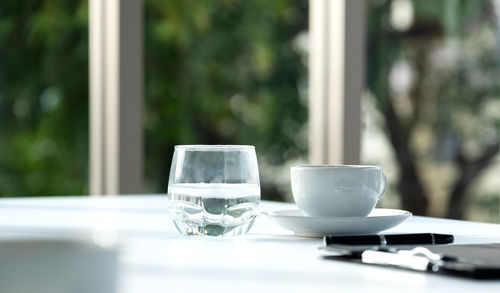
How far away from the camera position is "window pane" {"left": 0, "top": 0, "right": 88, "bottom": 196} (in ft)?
10.2

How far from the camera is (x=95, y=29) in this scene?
2723 millimetres

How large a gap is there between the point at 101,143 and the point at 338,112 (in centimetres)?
80

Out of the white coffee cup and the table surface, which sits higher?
the white coffee cup

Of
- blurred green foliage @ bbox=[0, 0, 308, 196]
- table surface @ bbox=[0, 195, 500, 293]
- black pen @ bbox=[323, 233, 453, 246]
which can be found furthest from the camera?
blurred green foliage @ bbox=[0, 0, 308, 196]

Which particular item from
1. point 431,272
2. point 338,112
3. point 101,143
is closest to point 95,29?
point 101,143

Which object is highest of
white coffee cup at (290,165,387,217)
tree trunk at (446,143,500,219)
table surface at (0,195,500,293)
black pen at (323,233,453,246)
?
white coffee cup at (290,165,387,217)

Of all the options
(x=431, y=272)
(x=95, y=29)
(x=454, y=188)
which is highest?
(x=95, y=29)

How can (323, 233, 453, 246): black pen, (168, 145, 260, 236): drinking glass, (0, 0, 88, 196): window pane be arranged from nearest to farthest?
(323, 233, 453, 246): black pen
(168, 145, 260, 236): drinking glass
(0, 0, 88, 196): window pane

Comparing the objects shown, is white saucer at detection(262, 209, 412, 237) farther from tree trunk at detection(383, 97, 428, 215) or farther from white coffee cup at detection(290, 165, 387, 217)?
tree trunk at detection(383, 97, 428, 215)

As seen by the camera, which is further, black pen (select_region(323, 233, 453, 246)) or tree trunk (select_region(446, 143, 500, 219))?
tree trunk (select_region(446, 143, 500, 219))

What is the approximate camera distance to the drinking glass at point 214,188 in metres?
0.87

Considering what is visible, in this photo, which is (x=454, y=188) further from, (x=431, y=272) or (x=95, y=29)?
(x=431, y=272)

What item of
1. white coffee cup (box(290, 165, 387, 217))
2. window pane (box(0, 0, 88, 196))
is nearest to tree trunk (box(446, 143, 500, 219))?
window pane (box(0, 0, 88, 196))

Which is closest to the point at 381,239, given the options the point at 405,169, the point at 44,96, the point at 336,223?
the point at 336,223
